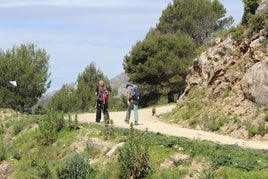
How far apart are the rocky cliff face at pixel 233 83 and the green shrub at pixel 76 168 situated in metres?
5.63

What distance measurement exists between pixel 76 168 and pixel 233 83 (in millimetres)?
9263

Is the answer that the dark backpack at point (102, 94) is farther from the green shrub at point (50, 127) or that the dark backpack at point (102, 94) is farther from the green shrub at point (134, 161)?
the green shrub at point (134, 161)

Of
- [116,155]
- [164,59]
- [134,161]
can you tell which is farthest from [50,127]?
[164,59]

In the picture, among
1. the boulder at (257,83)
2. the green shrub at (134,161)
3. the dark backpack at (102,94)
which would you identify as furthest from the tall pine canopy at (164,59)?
the green shrub at (134,161)

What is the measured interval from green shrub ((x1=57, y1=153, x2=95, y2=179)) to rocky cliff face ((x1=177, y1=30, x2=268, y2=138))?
5.63m

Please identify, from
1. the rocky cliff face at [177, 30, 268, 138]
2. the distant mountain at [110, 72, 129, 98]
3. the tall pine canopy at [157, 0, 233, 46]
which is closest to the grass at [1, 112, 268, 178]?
the rocky cliff face at [177, 30, 268, 138]

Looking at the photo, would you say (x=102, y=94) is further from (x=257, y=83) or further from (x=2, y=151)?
(x=257, y=83)

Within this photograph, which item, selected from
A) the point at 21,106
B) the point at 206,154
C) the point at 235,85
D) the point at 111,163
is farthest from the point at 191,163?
the point at 21,106

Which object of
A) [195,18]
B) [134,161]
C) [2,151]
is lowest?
[2,151]

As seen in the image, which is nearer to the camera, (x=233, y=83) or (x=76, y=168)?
(x=76, y=168)

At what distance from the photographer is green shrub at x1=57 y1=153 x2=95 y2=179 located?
15062mm

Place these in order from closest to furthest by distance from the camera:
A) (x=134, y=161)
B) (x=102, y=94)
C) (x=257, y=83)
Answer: (x=134, y=161) < (x=257, y=83) < (x=102, y=94)

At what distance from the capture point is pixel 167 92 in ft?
170

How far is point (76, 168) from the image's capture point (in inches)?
595
